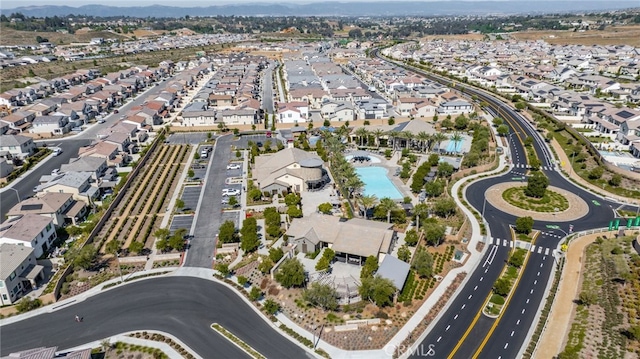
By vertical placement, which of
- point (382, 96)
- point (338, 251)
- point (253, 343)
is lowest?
point (253, 343)

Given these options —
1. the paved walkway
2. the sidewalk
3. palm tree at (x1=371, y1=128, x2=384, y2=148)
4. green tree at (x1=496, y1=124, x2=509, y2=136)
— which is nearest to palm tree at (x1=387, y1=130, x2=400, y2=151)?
palm tree at (x1=371, y1=128, x2=384, y2=148)

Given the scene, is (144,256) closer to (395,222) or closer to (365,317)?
(365,317)

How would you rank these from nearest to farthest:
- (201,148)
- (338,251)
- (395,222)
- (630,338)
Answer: (630,338) → (338,251) → (395,222) → (201,148)

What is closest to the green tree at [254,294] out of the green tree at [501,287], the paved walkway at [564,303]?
the green tree at [501,287]

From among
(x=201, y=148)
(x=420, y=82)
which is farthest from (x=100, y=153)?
(x=420, y=82)

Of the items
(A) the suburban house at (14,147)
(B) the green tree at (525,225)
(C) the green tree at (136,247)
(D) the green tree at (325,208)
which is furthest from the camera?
(A) the suburban house at (14,147)

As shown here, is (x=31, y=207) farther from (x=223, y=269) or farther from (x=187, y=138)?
(x=187, y=138)

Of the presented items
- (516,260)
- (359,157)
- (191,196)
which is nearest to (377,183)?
(359,157)

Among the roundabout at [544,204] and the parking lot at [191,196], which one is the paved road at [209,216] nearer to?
the parking lot at [191,196]
